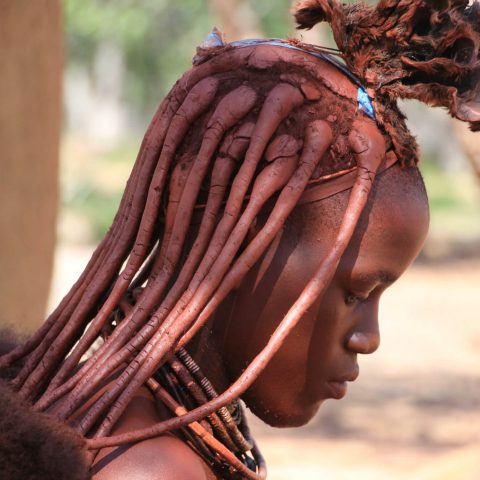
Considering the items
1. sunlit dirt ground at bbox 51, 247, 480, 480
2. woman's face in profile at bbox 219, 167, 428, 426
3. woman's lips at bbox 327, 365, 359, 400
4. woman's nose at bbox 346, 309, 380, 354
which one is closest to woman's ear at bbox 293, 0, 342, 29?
woman's face in profile at bbox 219, 167, 428, 426

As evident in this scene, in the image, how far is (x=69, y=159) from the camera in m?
27.3

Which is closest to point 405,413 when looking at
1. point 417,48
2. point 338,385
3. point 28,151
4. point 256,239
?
point 28,151

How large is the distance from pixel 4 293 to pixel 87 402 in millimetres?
2441

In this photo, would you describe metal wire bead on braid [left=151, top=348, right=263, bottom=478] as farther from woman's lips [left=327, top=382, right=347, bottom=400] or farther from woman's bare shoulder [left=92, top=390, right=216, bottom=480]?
woman's lips [left=327, top=382, right=347, bottom=400]

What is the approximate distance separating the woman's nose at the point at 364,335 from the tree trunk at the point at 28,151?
2.34 meters

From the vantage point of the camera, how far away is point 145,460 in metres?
1.88

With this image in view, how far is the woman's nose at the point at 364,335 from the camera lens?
220 centimetres

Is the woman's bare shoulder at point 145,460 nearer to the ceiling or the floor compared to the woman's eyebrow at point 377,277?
nearer to the floor

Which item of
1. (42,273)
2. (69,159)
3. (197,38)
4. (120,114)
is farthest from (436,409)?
(120,114)

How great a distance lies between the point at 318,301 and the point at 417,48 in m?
0.62

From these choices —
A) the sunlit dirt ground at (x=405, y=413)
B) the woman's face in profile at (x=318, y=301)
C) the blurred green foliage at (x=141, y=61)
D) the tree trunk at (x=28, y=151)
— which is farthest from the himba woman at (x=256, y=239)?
the blurred green foliage at (x=141, y=61)

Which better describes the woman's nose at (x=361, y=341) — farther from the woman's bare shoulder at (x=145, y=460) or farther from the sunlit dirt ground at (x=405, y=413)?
the sunlit dirt ground at (x=405, y=413)

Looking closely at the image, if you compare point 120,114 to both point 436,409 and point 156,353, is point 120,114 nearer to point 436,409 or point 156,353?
point 436,409

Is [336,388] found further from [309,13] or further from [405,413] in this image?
[405,413]
